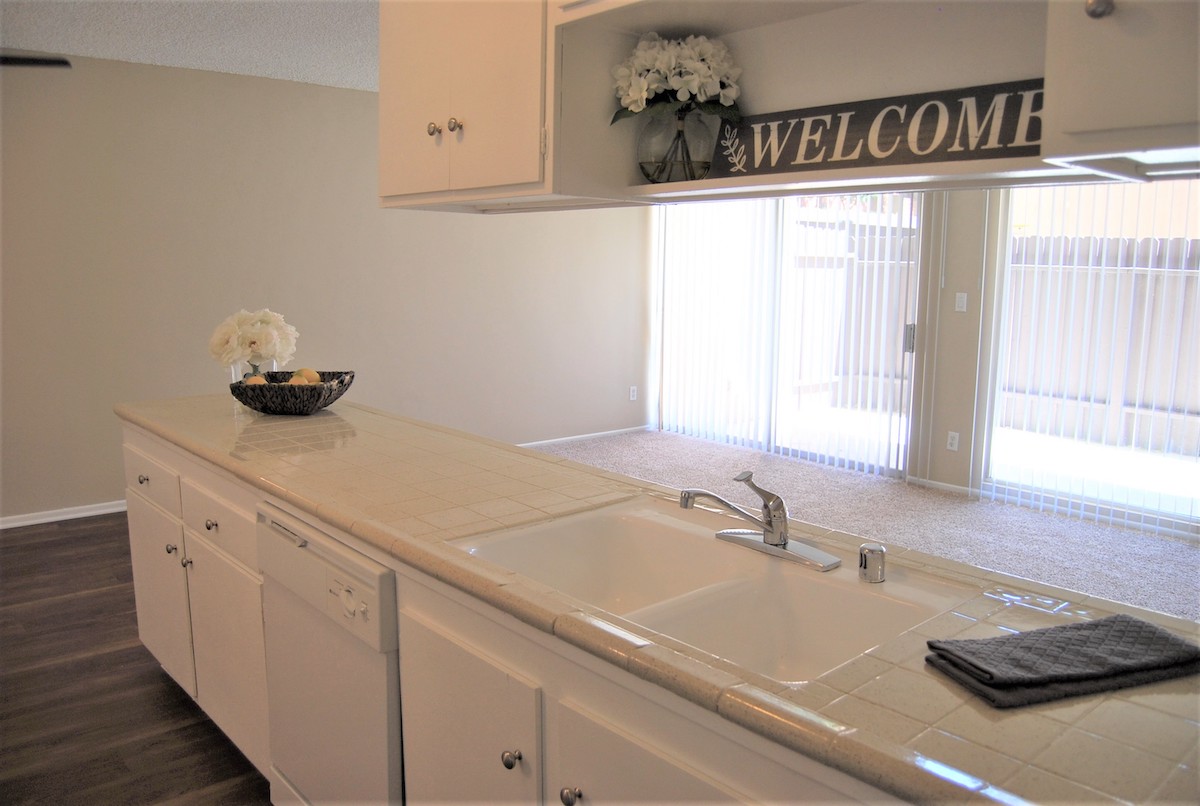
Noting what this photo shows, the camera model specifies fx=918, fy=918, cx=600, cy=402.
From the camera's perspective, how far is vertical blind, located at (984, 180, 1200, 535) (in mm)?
4715

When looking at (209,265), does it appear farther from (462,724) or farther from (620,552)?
(462,724)

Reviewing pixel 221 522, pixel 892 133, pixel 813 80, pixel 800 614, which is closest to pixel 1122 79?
pixel 892 133

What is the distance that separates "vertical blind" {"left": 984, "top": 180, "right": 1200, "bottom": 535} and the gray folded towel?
418 centimetres

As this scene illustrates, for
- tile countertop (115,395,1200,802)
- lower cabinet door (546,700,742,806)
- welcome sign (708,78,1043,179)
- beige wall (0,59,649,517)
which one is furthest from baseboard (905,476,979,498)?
lower cabinet door (546,700,742,806)

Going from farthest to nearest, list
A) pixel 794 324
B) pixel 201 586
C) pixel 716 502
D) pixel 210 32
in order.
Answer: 1. pixel 794 324
2. pixel 210 32
3. pixel 201 586
4. pixel 716 502

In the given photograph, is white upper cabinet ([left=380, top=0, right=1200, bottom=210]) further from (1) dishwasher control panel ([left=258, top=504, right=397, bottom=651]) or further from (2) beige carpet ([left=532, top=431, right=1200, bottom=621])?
(2) beige carpet ([left=532, top=431, right=1200, bottom=621])

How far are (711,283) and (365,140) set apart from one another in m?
2.78

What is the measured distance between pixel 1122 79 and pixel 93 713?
3.20 m

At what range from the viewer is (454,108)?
2.19 m

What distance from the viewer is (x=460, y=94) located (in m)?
2.16

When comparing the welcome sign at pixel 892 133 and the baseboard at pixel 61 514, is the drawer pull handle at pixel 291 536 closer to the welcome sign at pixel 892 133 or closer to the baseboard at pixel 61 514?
the welcome sign at pixel 892 133

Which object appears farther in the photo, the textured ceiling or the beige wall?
the beige wall

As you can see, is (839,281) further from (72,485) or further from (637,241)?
(72,485)

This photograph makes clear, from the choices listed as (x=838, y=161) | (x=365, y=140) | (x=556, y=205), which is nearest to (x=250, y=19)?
(x=365, y=140)
